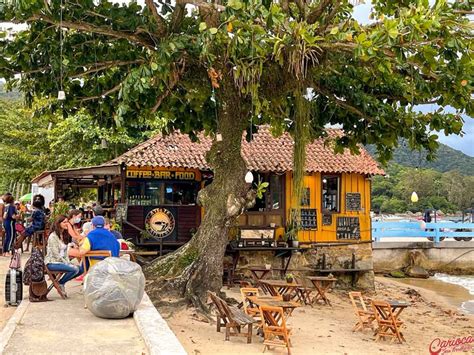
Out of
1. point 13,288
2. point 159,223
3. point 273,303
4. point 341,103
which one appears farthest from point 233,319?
point 159,223

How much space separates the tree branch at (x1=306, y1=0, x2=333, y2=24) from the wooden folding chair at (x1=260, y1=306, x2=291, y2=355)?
507cm

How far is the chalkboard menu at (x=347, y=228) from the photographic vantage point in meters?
17.8

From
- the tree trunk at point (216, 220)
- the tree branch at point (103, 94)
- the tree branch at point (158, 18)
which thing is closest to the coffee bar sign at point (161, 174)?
the tree branch at point (103, 94)

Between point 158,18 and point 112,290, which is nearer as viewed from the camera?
point 112,290

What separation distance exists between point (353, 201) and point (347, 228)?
88cm

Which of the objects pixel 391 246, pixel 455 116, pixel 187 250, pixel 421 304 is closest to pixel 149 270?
pixel 187 250

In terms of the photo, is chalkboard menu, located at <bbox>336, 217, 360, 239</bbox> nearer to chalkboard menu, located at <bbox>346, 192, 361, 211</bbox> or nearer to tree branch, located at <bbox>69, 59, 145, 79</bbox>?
chalkboard menu, located at <bbox>346, 192, 361, 211</bbox>

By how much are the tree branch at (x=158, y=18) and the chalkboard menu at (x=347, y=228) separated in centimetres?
947

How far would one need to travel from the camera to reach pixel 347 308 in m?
14.9

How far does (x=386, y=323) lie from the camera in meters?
11.1

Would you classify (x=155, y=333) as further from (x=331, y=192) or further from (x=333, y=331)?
(x=331, y=192)

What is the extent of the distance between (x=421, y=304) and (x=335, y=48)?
36.1 ft

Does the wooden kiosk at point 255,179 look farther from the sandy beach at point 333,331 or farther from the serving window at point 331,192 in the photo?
the sandy beach at point 333,331

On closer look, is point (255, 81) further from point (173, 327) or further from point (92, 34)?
point (173, 327)
